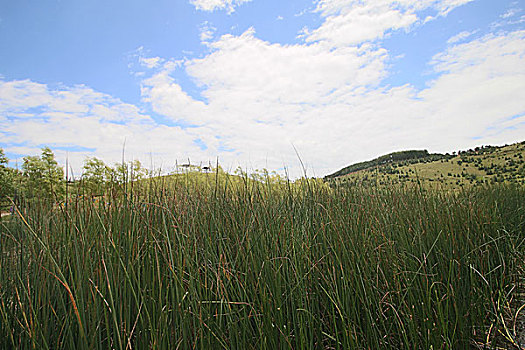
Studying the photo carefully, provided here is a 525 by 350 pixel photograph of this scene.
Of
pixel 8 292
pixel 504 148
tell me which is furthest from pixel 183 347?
pixel 504 148

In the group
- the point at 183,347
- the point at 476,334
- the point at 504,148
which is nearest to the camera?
the point at 183,347

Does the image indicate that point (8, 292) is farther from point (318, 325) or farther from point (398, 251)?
point (398, 251)

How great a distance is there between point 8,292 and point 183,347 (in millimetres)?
1251

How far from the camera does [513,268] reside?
132 inches

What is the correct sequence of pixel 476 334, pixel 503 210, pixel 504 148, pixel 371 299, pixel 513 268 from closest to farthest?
pixel 371 299 → pixel 476 334 → pixel 513 268 → pixel 503 210 → pixel 504 148

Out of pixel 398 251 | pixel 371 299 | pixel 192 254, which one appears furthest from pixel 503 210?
pixel 192 254

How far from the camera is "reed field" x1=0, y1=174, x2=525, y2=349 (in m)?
1.45

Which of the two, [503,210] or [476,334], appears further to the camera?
[503,210]

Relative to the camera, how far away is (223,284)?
166 centimetres

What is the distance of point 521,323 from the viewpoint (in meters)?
2.67

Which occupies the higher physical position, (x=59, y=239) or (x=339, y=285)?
(x=59, y=239)

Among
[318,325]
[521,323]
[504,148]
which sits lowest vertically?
[521,323]

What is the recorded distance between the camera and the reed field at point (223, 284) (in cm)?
145

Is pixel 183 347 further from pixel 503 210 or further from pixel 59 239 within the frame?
pixel 503 210
